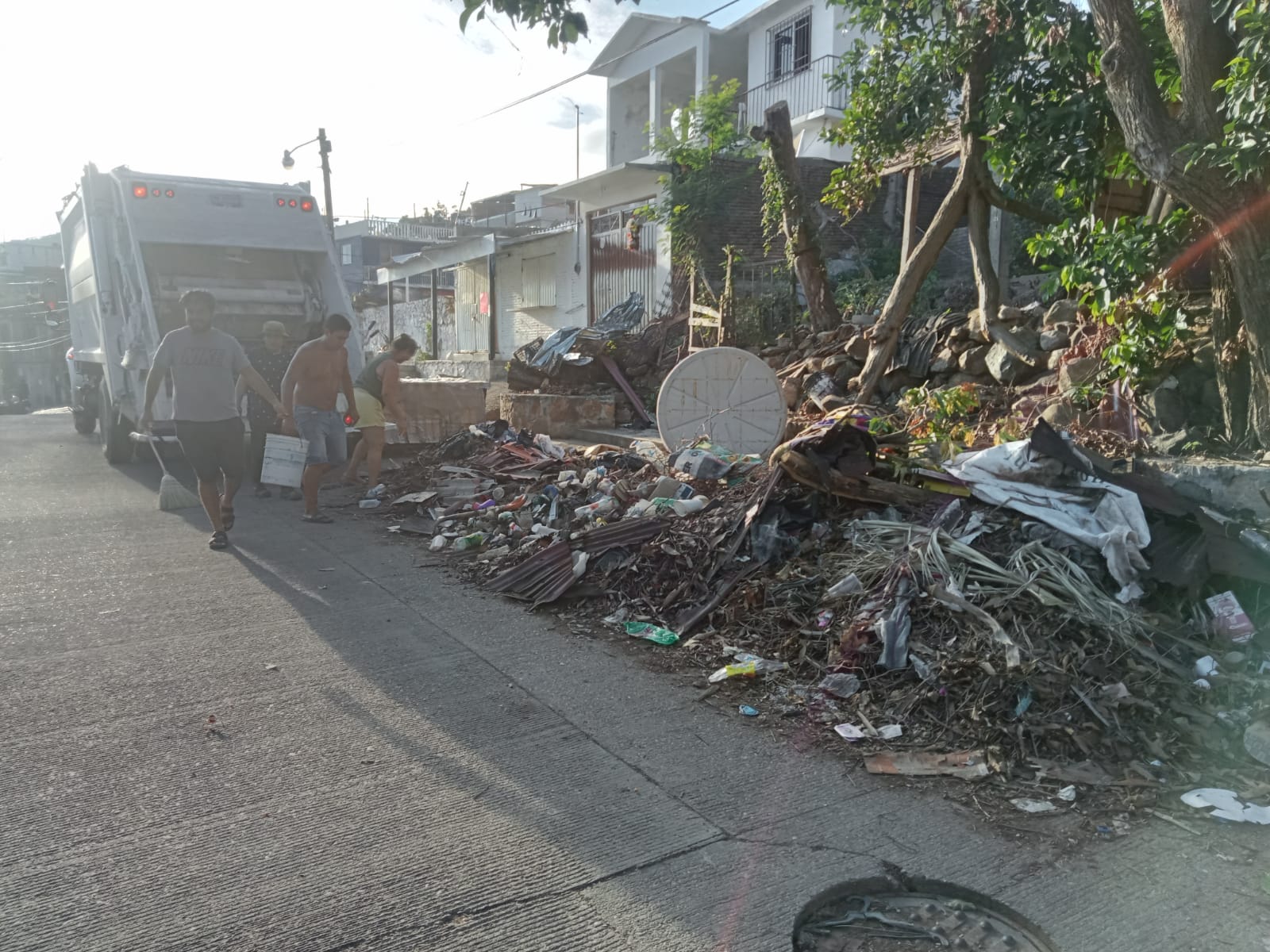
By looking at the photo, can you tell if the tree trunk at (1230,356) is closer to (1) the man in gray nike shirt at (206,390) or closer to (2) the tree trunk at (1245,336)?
(2) the tree trunk at (1245,336)

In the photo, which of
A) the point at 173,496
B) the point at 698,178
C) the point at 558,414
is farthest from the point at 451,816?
the point at 698,178

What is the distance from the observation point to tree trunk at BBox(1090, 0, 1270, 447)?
509 centimetres

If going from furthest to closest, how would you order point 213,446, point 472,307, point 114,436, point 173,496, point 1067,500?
point 472,307 < point 114,436 < point 173,496 < point 213,446 < point 1067,500

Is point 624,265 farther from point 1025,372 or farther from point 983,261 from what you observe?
point 1025,372

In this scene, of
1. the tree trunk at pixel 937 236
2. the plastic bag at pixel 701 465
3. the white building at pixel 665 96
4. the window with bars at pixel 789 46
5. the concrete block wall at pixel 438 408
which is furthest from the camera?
the window with bars at pixel 789 46

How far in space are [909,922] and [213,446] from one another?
235 inches

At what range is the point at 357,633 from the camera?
516 centimetres

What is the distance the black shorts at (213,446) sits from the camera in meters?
6.79

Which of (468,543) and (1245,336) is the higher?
(1245,336)

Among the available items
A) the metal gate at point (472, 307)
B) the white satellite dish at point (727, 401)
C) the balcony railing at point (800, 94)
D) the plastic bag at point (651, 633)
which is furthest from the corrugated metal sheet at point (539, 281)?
the plastic bag at point (651, 633)

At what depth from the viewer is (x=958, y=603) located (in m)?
4.39

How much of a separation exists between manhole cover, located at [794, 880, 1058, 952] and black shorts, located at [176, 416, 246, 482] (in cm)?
573

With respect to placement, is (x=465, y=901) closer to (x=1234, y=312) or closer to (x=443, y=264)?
(x=1234, y=312)

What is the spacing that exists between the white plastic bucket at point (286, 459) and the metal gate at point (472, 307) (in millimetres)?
15099
